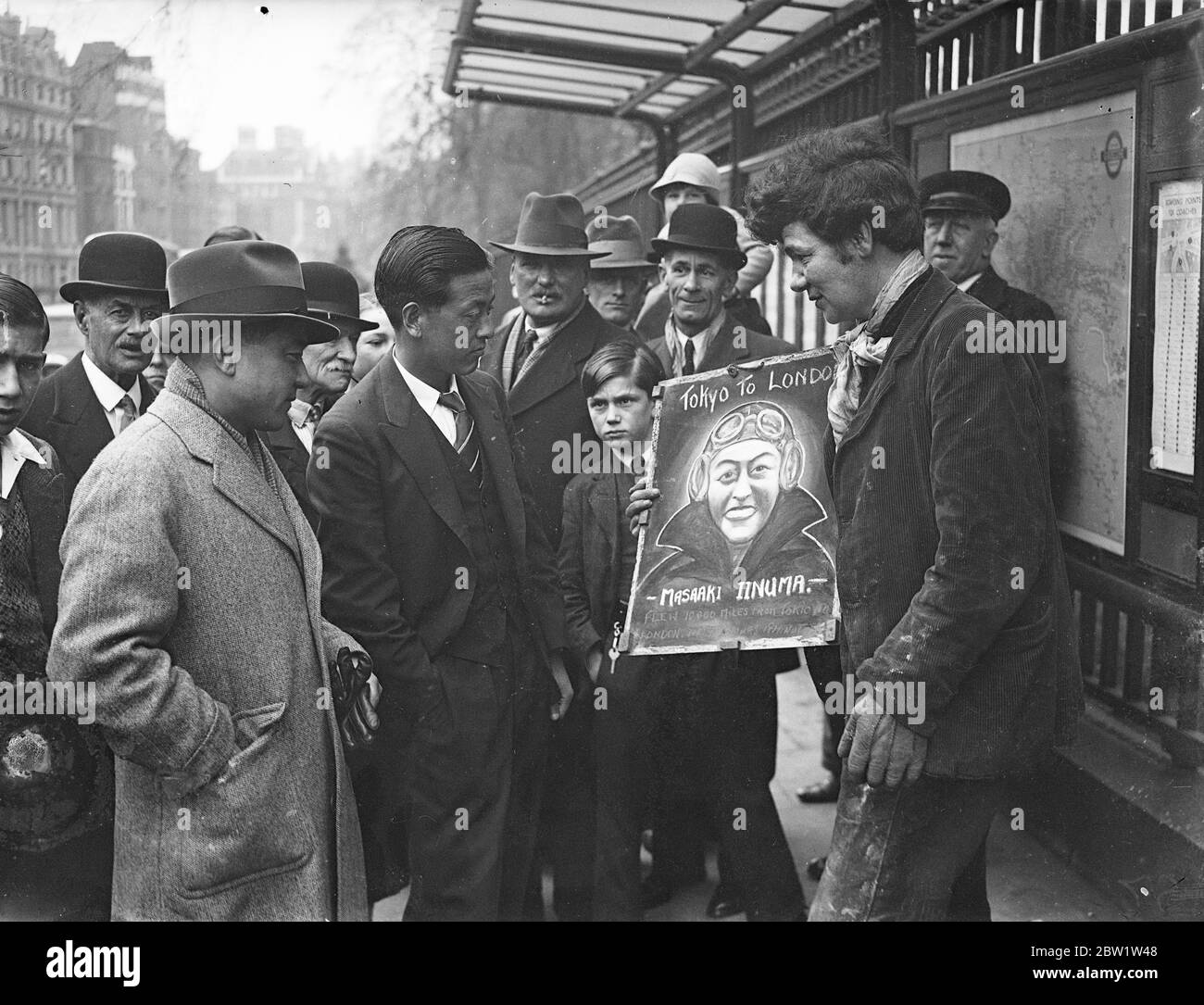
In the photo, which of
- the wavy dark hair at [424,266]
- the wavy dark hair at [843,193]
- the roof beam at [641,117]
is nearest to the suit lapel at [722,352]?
the wavy dark hair at [424,266]

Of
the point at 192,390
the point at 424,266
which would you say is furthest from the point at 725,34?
the point at 192,390

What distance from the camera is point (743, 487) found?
137 inches

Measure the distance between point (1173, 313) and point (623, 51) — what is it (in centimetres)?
287

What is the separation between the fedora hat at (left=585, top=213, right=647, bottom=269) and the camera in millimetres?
4906

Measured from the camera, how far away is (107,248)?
355cm

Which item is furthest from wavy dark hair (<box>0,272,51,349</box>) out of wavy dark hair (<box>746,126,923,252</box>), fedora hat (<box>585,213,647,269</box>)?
fedora hat (<box>585,213,647,269</box>)

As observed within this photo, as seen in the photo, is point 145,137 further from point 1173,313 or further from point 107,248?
point 1173,313

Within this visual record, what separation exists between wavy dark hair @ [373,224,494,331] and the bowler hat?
5.42ft

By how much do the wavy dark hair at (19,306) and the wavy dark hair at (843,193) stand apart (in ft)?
6.08

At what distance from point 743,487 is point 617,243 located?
6.20 ft

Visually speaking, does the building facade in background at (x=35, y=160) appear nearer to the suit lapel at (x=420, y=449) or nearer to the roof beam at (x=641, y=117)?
the suit lapel at (x=420, y=449)

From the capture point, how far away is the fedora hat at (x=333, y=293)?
403 centimetres

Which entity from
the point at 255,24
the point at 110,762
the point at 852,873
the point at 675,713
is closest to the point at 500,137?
the point at 255,24

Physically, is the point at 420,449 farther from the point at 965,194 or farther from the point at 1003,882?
the point at 1003,882
